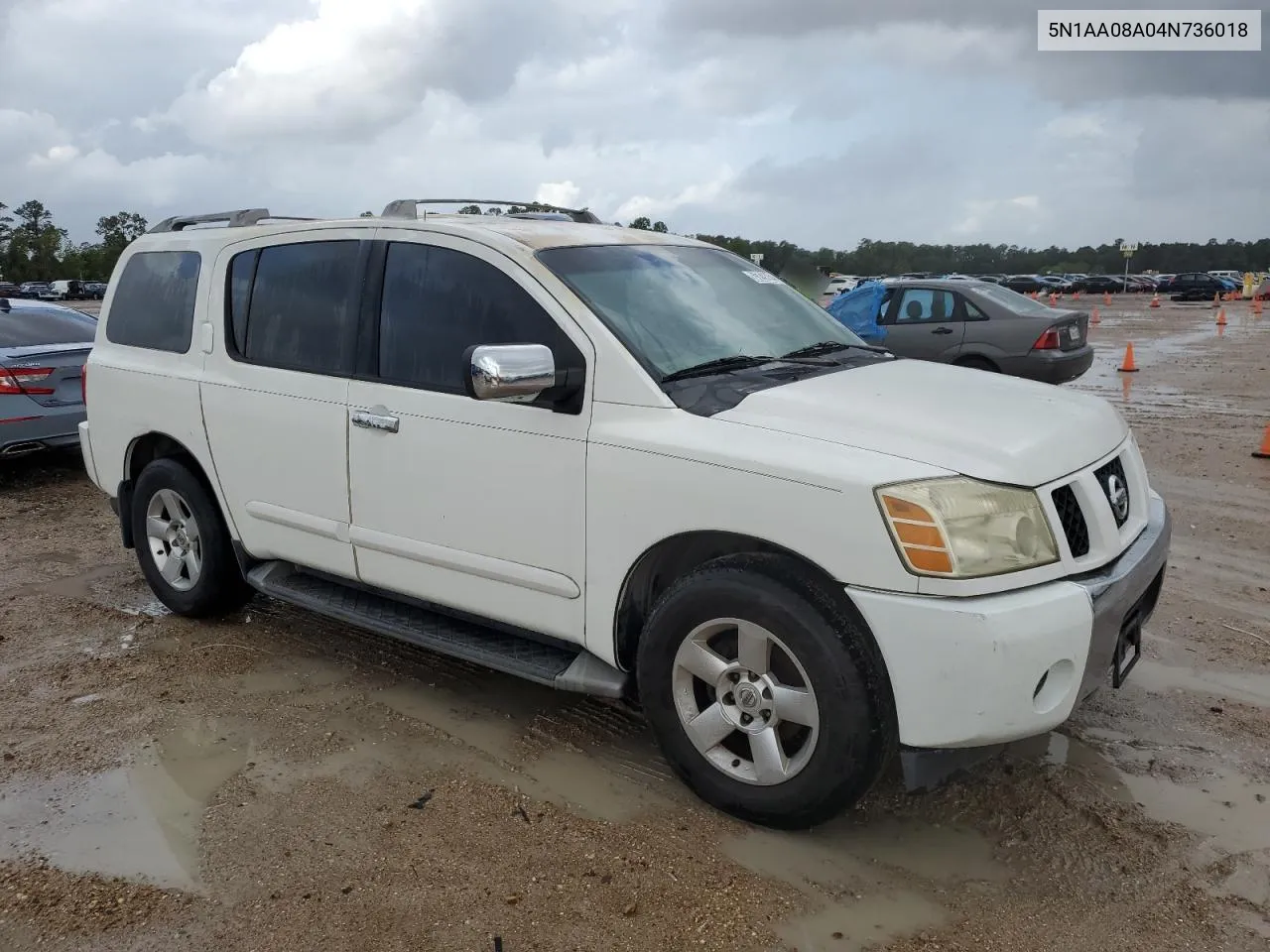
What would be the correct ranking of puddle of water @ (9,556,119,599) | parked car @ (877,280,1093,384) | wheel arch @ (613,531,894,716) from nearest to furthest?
wheel arch @ (613,531,894,716), puddle of water @ (9,556,119,599), parked car @ (877,280,1093,384)

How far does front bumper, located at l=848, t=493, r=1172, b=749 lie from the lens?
268cm

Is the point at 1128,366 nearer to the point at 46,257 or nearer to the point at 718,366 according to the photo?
the point at 718,366

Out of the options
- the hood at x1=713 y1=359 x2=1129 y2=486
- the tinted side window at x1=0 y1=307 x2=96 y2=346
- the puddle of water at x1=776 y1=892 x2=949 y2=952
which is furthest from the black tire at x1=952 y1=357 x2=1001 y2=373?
the puddle of water at x1=776 y1=892 x2=949 y2=952

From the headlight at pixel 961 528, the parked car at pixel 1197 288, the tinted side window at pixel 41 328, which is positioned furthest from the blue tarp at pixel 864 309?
the parked car at pixel 1197 288

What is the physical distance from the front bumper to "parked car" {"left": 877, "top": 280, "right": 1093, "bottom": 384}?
890cm

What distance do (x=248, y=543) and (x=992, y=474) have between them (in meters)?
3.23

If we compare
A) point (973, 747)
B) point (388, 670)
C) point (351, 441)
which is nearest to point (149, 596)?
point (388, 670)

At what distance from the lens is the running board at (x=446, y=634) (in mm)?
3465

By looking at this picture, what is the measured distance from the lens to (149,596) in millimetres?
5590

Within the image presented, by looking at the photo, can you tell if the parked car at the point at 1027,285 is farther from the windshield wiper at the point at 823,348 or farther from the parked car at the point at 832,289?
the windshield wiper at the point at 823,348

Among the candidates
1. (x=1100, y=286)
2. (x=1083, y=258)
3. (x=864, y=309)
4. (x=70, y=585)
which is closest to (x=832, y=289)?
(x=864, y=309)

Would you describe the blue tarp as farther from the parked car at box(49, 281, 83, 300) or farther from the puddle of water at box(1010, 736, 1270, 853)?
the parked car at box(49, 281, 83, 300)

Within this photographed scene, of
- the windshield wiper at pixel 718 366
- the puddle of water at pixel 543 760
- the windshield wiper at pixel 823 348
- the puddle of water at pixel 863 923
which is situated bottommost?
the puddle of water at pixel 863 923

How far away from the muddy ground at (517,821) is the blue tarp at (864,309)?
295 inches
